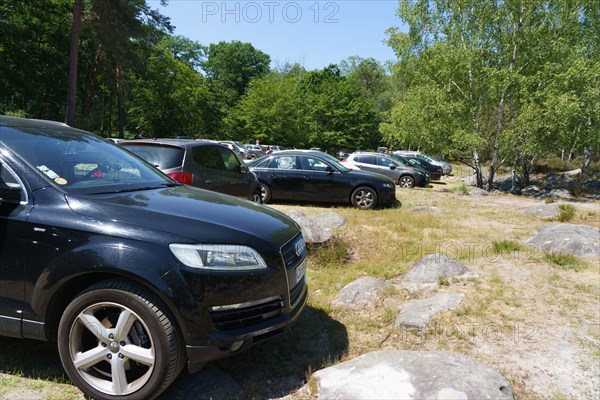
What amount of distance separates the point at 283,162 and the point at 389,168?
31.1ft

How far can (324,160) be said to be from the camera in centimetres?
1086

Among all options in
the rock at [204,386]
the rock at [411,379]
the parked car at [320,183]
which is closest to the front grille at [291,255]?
the rock at [411,379]

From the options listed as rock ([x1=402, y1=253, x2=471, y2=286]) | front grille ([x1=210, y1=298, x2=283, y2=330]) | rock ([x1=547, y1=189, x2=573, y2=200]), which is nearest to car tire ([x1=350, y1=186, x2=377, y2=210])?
rock ([x1=402, y1=253, x2=471, y2=286])

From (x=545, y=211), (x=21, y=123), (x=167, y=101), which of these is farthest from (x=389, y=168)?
(x=167, y=101)

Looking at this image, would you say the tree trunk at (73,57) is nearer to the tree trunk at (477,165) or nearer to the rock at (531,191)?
the tree trunk at (477,165)

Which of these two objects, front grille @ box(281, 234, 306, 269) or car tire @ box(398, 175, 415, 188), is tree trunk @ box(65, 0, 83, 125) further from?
front grille @ box(281, 234, 306, 269)

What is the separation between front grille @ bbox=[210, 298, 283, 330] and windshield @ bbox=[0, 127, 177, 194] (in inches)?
51.7

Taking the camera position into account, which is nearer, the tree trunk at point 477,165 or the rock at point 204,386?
the rock at point 204,386

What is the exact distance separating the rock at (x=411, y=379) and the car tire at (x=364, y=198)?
305 inches

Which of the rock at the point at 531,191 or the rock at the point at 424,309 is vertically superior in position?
the rock at the point at 531,191

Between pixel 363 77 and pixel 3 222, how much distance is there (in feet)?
272

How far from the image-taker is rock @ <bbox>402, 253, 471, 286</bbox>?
16.3ft

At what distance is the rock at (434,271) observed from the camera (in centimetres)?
498

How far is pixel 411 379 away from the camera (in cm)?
260
